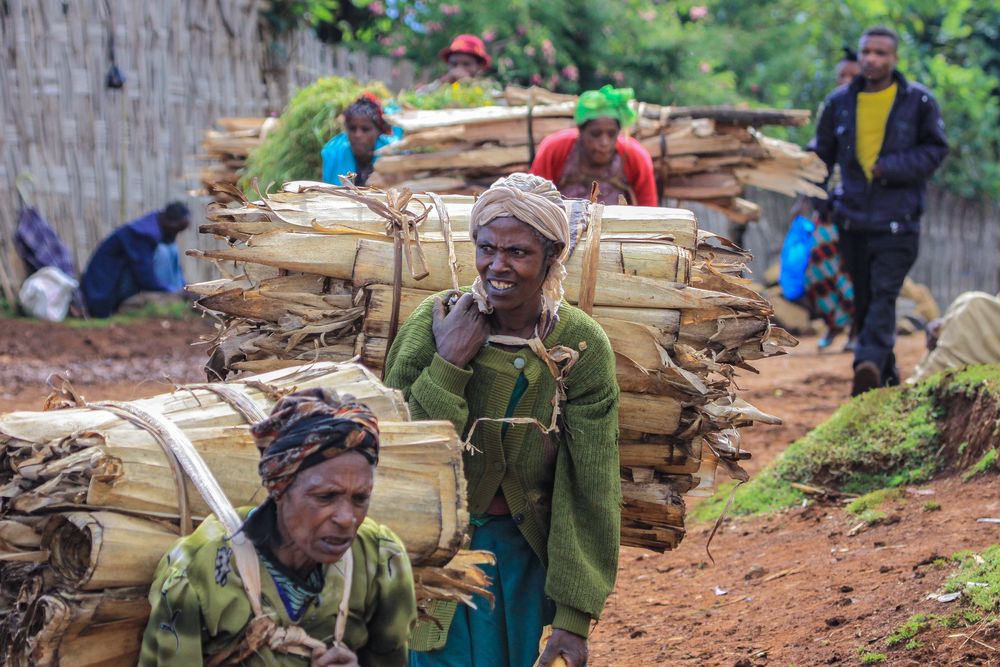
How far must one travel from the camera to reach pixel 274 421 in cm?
253

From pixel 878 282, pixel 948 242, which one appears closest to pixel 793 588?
pixel 878 282

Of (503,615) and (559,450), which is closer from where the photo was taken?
(559,450)

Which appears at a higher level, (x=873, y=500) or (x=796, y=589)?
(x=873, y=500)

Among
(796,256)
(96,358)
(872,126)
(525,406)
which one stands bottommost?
(96,358)

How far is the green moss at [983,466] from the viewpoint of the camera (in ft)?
18.7

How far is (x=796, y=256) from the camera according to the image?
12711mm

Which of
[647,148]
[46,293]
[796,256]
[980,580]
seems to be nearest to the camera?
[980,580]

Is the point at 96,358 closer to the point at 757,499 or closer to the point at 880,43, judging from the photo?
the point at 757,499

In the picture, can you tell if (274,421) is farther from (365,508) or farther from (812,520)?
(812,520)

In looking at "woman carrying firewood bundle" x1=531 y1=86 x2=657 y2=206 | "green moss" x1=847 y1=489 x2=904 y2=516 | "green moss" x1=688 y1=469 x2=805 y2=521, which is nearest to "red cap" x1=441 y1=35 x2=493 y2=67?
"woman carrying firewood bundle" x1=531 y1=86 x2=657 y2=206

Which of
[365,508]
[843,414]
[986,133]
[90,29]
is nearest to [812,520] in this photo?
[843,414]

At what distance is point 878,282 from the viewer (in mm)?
7898

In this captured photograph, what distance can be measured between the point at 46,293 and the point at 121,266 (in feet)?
3.31

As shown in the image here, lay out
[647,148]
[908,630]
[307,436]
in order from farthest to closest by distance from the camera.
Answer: [647,148] < [908,630] < [307,436]
